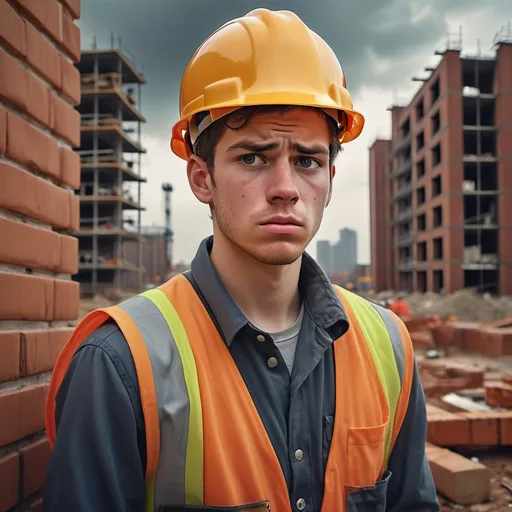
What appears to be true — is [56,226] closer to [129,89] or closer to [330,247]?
[129,89]

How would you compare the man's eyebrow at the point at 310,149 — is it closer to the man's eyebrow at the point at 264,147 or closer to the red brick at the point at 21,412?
the man's eyebrow at the point at 264,147

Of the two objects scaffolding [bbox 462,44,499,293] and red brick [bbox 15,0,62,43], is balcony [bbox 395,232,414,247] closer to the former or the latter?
scaffolding [bbox 462,44,499,293]

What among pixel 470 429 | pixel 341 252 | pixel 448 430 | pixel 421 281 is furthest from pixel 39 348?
pixel 341 252

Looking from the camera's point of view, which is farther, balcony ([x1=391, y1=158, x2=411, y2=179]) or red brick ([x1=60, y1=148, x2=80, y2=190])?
balcony ([x1=391, y1=158, x2=411, y2=179])

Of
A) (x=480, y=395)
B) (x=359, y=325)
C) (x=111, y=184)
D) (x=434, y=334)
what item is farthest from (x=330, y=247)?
(x=359, y=325)

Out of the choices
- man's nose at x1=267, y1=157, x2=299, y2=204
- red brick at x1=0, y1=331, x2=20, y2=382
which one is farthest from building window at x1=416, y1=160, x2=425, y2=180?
→ red brick at x1=0, y1=331, x2=20, y2=382

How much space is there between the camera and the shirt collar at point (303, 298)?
159 centimetres

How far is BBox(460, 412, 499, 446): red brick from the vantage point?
4.45m

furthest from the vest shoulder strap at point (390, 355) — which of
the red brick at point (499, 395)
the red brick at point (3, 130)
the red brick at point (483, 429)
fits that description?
the red brick at point (499, 395)

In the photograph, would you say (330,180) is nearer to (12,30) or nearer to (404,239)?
(12,30)

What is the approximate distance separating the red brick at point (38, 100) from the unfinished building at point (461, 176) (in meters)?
30.0

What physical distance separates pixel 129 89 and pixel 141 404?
38.2 metres

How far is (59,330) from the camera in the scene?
183cm

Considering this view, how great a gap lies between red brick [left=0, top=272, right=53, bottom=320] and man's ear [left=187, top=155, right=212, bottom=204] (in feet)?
2.14
